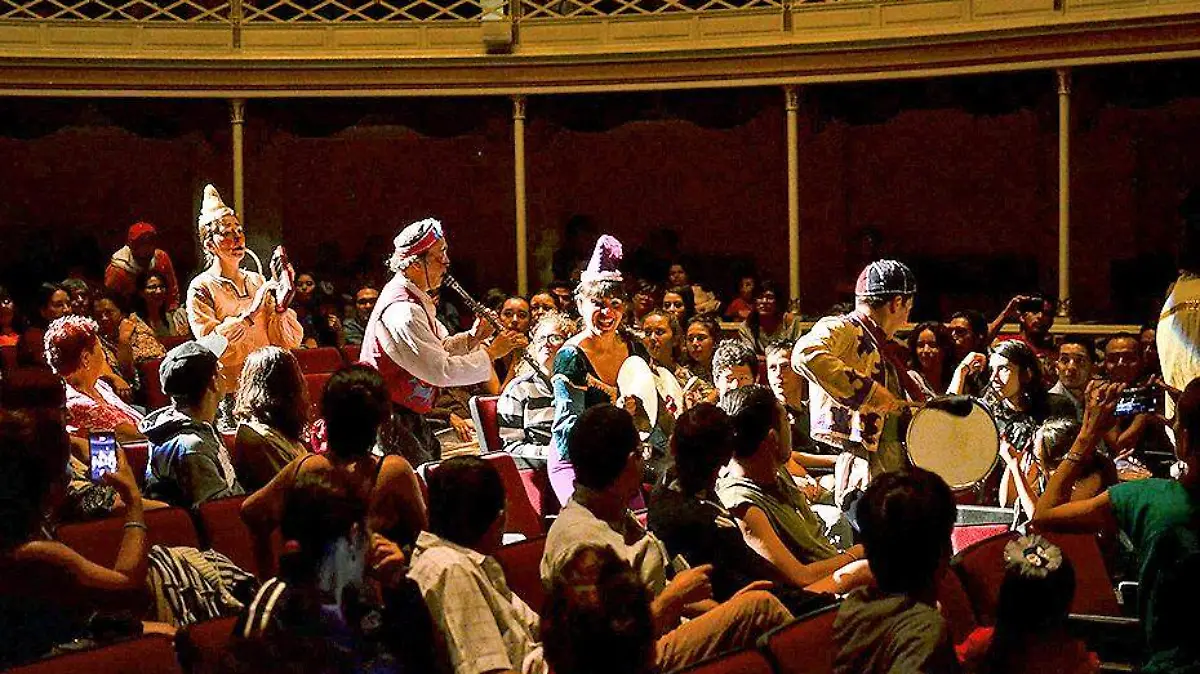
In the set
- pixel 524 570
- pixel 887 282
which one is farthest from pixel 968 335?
pixel 524 570

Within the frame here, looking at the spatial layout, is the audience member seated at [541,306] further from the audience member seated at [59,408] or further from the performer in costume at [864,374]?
the audience member seated at [59,408]

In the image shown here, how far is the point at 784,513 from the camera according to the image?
4406mm

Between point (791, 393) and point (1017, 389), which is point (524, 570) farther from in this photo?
point (791, 393)

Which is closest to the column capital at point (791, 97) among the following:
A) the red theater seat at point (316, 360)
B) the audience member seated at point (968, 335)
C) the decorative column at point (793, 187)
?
the decorative column at point (793, 187)

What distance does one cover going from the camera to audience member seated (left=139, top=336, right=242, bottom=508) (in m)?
4.55

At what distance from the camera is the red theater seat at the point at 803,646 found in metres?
3.12

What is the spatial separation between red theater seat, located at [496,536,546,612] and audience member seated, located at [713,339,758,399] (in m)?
2.60

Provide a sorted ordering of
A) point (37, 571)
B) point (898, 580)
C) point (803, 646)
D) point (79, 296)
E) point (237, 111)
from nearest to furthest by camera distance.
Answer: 1. point (898, 580)
2. point (803, 646)
3. point (37, 571)
4. point (79, 296)
5. point (237, 111)

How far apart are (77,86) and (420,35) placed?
3.11 metres

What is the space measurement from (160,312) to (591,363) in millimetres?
5451

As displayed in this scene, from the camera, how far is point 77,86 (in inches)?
530

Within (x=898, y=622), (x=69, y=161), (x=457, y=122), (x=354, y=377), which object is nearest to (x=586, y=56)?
(x=457, y=122)

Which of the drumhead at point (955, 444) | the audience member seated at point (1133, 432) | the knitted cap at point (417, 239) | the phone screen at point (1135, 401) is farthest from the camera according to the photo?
the audience member seated at point (1133, 432)

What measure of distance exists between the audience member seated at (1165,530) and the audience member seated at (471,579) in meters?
1.25
